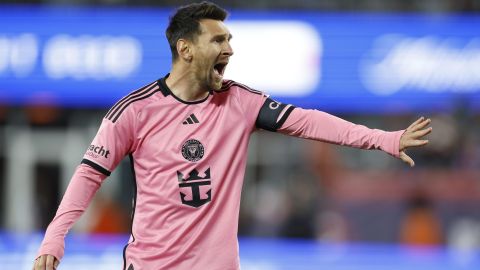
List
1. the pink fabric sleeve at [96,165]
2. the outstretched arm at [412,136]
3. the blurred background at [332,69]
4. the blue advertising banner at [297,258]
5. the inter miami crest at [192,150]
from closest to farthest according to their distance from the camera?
1. the outstretched arm at [412,136]
2. the pink fabric sleeve at [96,165]
3. the inter miami crest at [192,150]
4. the blue advertising banner at [297,258]
5. the blurred background at [332,69]

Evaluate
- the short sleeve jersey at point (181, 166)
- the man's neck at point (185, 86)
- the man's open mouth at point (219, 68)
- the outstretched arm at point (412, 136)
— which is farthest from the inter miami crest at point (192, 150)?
the outstretched arm at point (412, 136)

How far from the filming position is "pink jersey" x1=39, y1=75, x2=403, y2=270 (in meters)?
5.38

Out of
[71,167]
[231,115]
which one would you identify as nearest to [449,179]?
[71,167]

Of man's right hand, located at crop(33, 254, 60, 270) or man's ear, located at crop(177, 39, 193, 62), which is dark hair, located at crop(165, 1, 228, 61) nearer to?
man's ear, located at crop(177, 39, 193, 62)

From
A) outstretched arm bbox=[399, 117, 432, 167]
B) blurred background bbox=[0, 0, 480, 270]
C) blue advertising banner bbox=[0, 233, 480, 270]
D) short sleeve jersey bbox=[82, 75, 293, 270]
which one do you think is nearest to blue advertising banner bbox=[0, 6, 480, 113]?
blurred background bbox=[0, 0, 480, 270]

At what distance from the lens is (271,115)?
217 inches

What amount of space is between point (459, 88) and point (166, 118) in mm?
9814

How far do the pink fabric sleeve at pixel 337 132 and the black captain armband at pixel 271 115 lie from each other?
0.03 metres

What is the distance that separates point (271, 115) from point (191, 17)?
637mm

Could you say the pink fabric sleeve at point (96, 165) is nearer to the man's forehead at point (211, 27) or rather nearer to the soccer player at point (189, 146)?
the soccer player at point (189, 146)

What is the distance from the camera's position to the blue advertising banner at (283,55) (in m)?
14.6

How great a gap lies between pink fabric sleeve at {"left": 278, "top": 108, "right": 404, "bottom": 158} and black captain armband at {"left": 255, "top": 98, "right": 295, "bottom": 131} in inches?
1.0

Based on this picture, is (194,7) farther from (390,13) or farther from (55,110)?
(55,110)

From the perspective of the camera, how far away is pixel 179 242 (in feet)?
17.7
